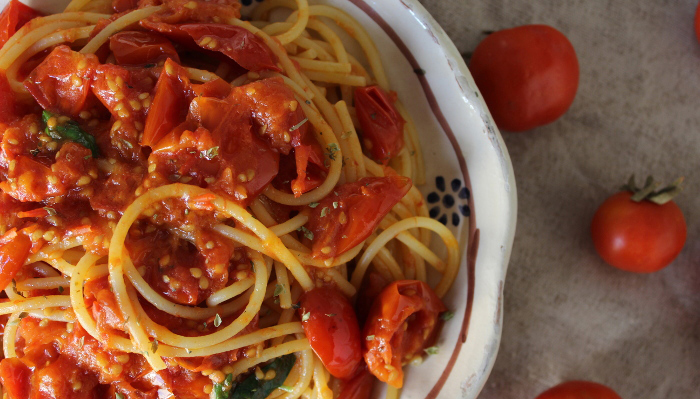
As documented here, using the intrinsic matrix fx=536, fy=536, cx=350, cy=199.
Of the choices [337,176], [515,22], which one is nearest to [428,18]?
[337,176]

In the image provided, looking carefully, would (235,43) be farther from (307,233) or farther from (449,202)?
(449,202)

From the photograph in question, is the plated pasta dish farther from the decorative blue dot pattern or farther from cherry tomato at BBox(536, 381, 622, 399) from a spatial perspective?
cherry tomato at BBox(536, 381, 622, 399)

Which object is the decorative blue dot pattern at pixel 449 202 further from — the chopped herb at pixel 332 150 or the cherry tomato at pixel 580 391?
the cherry tomato at pixel 580 391

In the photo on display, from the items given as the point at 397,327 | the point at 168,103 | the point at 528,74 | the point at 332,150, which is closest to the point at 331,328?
the point at 397,327

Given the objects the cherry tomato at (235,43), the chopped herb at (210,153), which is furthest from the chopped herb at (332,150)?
the chopped herb at (210,153)

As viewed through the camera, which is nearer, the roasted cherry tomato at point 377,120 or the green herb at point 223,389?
the green herb at point 223,389

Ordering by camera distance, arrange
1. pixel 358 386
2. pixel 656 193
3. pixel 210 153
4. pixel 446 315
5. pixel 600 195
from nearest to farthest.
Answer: pixel 210 153 < pixel 358 386 < pixel 446 315 < pixel 656 193 < pixel 600 195

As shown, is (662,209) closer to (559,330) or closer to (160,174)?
(559,330)
